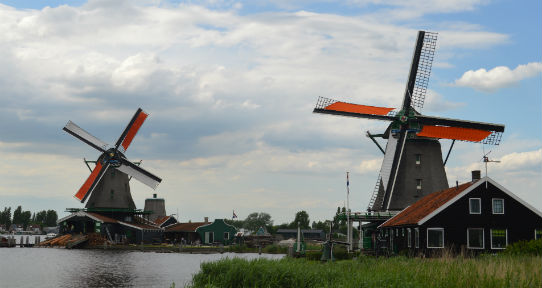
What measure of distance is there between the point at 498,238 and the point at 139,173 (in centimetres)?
4786

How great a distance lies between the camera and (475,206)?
116 ft

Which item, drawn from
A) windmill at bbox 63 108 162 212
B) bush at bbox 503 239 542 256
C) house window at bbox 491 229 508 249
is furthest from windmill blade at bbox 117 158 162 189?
bush at bbox 503 239 542 256

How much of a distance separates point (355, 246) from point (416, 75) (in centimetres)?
1740

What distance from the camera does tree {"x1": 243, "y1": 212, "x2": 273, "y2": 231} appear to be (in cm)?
16374

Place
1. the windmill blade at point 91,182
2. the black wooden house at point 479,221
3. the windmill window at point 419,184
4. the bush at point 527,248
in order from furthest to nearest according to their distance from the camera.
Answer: the windmill blade at point 91,182 < the windmill window at point 419,184 < the black wooden house at point 479,221 < the bush at point 527,248

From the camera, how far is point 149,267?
4325 cm

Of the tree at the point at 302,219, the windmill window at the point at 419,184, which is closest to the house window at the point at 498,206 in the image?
the windmill window at the point at 419,184

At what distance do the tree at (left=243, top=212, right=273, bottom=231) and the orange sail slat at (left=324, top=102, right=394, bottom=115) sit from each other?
116411 mm

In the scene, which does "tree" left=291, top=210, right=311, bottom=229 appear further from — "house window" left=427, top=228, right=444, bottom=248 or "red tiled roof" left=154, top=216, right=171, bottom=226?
"house window" left=427, top=228, right=444, bottom=248

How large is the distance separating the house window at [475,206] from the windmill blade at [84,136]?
48615 mm

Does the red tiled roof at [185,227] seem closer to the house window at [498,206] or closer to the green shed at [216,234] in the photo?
the green shed at [216,234]

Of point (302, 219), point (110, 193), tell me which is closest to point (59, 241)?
point (110, 193)

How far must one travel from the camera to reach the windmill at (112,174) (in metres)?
71.4

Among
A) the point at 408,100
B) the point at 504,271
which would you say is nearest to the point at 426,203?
the point at 408,100
